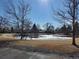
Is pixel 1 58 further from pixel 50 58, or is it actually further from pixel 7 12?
pixel 7 12

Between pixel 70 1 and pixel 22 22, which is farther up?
pixel 70 1

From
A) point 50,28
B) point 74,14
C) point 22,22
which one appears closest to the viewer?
point 74,14

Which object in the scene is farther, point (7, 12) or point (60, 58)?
point (7, 12)

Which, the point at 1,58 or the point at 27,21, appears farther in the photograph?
the point at 27,21

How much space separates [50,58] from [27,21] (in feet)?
82.9

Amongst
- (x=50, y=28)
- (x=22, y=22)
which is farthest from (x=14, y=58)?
(x=50, y=28)

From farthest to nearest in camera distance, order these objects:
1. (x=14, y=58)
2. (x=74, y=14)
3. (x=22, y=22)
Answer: (x=22, y=22) → (x=74, y=14) → (x=14, y=58)

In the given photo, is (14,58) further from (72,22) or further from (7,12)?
(7,12)

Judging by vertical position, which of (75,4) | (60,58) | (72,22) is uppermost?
(75,4)

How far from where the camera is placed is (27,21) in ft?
116

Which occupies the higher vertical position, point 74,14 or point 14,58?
point 74,14

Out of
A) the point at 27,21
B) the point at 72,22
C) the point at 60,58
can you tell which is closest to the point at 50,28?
the point at 27,21

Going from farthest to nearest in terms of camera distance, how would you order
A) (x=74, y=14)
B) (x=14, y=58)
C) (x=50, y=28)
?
(x=50, y=28), (x=74, y=14), (x=14, y=58)

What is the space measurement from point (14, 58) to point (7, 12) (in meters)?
24.9
